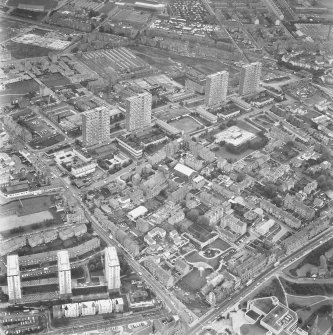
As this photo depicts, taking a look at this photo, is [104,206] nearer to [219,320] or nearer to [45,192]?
[45,192]

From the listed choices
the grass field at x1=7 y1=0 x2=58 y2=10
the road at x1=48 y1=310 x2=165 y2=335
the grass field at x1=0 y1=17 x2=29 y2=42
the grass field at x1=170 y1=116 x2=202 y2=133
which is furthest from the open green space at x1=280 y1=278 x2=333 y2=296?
the grass field at x1=7 y1=0 x2=58 y2=10

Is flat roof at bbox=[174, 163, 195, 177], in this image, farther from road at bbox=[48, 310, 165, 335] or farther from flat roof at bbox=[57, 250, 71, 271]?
road at bbox=[48, 310, 165, 335]

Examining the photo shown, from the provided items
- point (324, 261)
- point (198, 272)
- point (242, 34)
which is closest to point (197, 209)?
point (198, 272)

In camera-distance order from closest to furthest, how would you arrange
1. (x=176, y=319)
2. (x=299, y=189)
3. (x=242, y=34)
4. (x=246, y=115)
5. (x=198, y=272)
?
(x=176, y=319) < (x=198, y=272) < (x=299, y=189) < (x=246, y=115) < (x=242, y=34)

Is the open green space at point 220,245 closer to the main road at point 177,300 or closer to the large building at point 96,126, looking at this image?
the main road at point 177,300

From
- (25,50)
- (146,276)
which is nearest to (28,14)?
(25,50)

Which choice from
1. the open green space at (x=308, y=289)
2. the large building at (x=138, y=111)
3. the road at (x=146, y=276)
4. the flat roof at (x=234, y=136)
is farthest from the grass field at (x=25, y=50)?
the open green space at (x=308, y=289)
